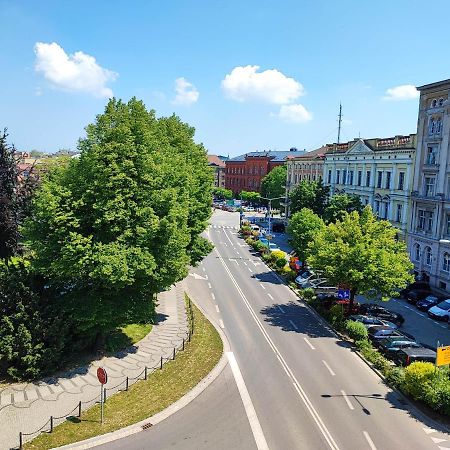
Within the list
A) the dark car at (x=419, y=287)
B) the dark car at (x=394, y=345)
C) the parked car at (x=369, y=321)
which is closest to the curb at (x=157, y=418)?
the dark car at (x=394, y=345)

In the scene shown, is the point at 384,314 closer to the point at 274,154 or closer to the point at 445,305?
the point at 445,305

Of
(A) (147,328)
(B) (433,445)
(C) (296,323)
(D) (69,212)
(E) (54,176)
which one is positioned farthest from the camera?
(C) (296,323)

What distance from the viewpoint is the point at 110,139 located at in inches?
950

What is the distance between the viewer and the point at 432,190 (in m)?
46.7

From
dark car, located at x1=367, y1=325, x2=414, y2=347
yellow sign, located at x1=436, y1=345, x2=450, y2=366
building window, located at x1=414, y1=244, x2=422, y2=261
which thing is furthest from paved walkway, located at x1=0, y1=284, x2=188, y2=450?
building window, located at x1=414, y1=244, x2=422, y2=261

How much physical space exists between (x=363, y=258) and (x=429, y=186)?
21.7 m

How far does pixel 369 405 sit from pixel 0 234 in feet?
91.7

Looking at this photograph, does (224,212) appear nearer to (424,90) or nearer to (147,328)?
(424,90)

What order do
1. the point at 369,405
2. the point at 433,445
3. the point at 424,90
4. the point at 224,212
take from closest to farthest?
the point at 433,445 → the point at 369,405 → the point at 424,90 → the point at 224,212

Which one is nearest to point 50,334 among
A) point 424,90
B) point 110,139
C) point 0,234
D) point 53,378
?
point 53,378

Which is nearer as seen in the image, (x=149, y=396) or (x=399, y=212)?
(x=149, y=396)

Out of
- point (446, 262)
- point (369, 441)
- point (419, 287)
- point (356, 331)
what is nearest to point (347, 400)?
point (369, 441)

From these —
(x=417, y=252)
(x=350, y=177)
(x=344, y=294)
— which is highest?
(x=350, y=177)

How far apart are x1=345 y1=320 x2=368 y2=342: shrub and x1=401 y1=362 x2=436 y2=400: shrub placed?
22.8ft
